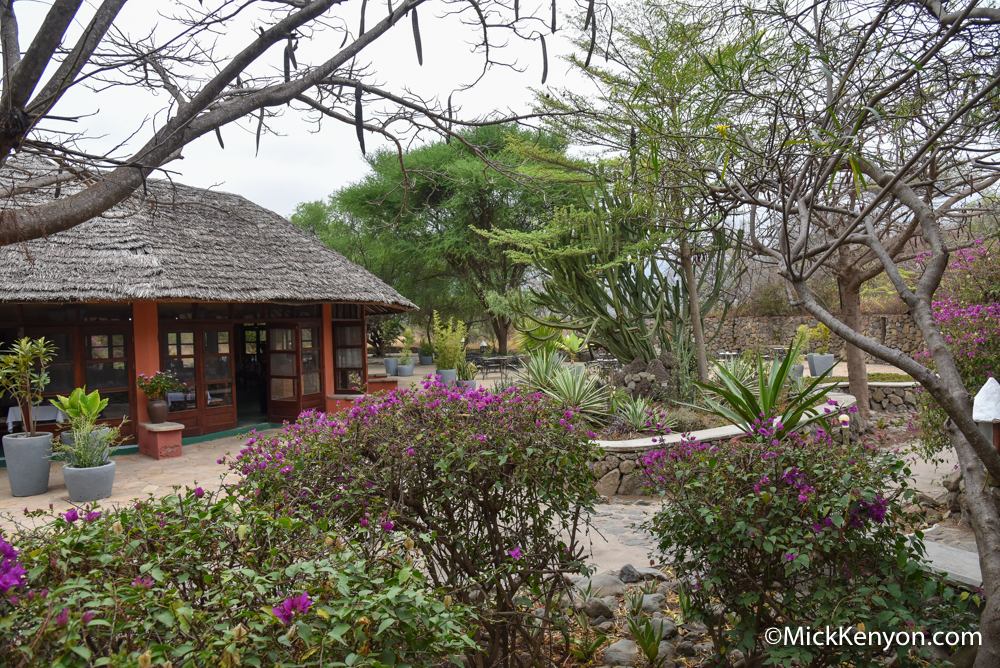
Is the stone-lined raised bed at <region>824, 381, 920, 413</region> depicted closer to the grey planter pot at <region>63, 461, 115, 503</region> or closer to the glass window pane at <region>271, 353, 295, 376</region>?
the glass window pane at <region>271, 353, 295, 376</region>

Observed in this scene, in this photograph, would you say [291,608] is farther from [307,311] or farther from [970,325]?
[307,311]

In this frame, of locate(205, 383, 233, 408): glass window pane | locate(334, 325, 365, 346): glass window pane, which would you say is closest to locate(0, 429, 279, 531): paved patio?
locate(205, 383, 233, 408): glass window pane

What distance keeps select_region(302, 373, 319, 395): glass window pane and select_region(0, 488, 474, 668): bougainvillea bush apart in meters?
9.21

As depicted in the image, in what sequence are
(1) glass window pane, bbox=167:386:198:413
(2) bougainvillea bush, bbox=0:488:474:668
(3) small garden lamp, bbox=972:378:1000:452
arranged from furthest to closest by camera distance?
(1) glass window pane, bbox=167:386:198:413, (3) small garden lamp, bbox=972:378:1000:452, (2) bougainvillea bush, bbox=0:488:474:668

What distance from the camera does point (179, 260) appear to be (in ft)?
30.4

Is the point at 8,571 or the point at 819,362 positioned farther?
the point at 819,362

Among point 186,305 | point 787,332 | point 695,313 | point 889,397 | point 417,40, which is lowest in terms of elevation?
point 889,397

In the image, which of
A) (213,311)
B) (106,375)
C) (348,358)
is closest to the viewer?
(106,375)

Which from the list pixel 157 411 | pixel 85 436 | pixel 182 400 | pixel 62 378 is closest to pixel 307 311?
pixel 182 400

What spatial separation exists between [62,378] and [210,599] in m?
9.10

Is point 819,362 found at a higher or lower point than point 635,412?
higher

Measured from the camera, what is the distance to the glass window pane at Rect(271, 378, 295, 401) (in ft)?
35.2

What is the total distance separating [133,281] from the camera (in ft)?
27.8

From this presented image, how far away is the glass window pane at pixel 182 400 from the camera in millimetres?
9414
